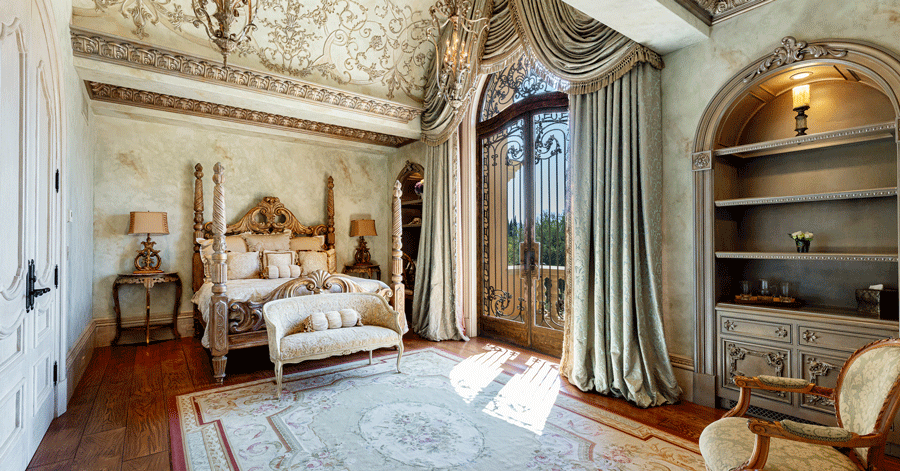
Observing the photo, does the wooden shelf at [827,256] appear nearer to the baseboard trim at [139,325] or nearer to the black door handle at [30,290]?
the black door handle at [30,290]

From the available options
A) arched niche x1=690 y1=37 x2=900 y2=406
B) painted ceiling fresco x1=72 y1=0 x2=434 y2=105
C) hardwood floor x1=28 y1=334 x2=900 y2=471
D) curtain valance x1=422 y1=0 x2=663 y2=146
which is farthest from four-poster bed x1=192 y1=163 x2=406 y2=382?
arched niche x1=690 y1=37 x2=900 y2=406

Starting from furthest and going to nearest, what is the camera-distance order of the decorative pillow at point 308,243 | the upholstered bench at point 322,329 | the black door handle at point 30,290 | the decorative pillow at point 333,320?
the decorative pillow at point 308,243
the decorative pillow at point 333,320
the upholstered bench at point 322,329
the black door handle at point 30,290

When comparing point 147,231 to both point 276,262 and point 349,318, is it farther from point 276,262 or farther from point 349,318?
point 349,318

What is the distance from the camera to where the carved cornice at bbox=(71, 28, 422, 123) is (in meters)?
3.82

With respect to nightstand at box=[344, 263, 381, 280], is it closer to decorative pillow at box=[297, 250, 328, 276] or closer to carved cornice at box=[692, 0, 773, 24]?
decorative pillow at box=[297, 250, 328, 276]

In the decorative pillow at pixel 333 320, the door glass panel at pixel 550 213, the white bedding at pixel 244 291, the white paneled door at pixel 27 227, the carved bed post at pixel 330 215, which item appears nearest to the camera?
the white paneled door at pixel 27 227

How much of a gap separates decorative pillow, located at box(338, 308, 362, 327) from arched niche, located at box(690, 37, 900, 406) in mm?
2974

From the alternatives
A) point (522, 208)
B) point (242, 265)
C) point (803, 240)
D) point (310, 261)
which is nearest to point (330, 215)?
point (310, 261)

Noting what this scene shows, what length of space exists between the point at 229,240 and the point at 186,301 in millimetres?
1028

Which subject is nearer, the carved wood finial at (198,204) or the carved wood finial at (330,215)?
the carved wood finial at (198,204)

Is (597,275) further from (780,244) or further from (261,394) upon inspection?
(261,394)

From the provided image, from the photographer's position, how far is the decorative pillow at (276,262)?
562 cm

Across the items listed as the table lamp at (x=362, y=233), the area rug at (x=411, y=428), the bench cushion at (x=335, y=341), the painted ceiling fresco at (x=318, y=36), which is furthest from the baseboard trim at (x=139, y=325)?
the painted ceiling fresco at (x=318, y=36)

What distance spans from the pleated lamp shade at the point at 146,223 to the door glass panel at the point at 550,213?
4.69 metres
